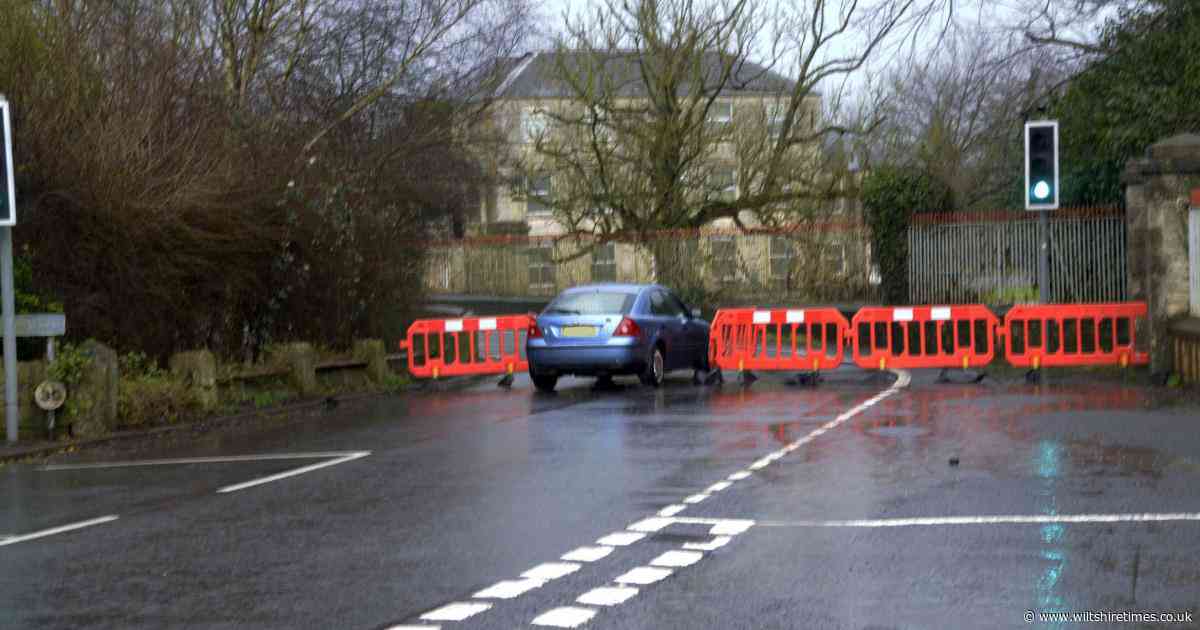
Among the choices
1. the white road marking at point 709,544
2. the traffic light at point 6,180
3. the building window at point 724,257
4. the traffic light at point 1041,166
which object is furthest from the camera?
the building window at point 724,257

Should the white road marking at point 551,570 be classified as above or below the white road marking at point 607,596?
above

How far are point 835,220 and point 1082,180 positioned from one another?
8.83 metres

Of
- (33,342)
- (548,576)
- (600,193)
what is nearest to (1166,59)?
(600,193)

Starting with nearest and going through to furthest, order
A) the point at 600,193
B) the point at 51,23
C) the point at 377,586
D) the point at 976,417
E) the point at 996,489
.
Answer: the point at 377,586 → the point at 996,489 → the point at 976,417 → the point at 51,23 → the point at 600,193

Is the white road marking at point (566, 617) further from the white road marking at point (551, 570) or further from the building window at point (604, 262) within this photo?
the building window at point (604, 262)

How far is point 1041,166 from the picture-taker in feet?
70.0

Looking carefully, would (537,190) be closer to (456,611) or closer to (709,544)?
(709,544)

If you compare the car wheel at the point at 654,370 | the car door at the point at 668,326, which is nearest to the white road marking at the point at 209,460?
the car wheel at the point at 654,370

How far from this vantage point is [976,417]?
628 inches

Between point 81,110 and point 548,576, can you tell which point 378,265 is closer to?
point 81,110

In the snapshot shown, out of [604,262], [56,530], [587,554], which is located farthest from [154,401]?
[604,262]

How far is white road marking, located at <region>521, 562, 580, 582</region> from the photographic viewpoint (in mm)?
8031

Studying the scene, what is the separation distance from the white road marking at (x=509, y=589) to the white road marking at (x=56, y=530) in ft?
11.8

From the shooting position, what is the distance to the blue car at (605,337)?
67.9 ft
